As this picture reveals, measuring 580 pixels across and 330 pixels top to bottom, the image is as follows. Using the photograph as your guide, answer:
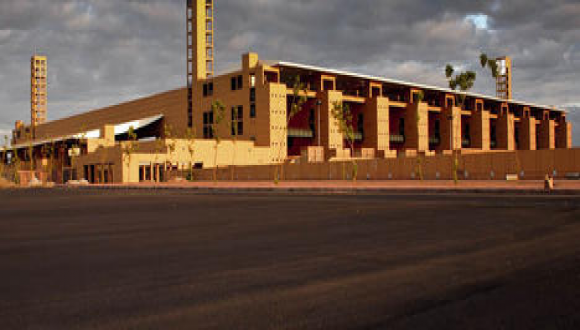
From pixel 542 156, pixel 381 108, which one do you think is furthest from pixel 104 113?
pixel 542 156

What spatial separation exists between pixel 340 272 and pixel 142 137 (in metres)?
83.3

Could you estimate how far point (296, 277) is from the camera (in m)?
5.55

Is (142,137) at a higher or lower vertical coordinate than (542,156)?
higher

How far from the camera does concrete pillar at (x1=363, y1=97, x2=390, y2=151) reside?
71.6 meters

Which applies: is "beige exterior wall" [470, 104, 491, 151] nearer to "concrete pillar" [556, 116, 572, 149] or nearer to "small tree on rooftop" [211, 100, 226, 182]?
"concrete pillar" [556, 116, 572, 149]

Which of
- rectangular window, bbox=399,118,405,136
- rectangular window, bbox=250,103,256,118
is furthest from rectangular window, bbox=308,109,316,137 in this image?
rectangular window, bbox=399,118,405,136

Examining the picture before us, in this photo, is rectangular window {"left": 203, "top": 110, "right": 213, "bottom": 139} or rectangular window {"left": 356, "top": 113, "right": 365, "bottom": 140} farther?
rectangular window {"left": 356, "top": 113, "right": 365, "bottom": 140}

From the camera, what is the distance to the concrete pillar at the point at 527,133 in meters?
96.6

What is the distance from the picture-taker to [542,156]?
38156 millimetres

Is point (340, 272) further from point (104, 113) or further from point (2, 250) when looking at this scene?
point (104, 113)

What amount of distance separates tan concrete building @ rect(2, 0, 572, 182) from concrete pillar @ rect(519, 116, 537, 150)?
0.37 meters

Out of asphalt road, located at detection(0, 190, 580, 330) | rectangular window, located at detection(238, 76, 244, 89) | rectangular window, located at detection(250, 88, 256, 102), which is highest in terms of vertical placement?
rectangular window, located at detection(238, 76, 244, 89)

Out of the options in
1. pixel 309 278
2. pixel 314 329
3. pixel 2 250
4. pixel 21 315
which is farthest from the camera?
pixel 2 250

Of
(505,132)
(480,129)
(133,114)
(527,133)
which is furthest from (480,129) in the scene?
(133,114)
